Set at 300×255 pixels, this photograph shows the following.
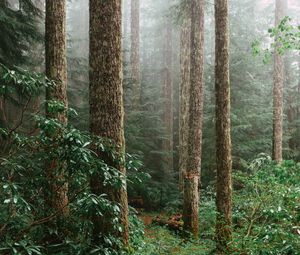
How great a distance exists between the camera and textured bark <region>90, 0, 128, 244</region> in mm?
5156

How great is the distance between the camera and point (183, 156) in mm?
15203

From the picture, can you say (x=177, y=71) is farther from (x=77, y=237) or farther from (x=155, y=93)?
(x=77, y=237)

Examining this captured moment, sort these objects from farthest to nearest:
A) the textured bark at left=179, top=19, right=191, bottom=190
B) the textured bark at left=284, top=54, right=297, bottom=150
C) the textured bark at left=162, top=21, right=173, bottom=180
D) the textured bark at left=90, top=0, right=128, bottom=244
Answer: the textured bark at left=162, top=21, right=173, bottom=180 → the textured bark at left=284, top=54, right=297, bottom=150 → the textured bark at left=179, top=19, right=191, bottom=190 → the textured bark at left=90, top=0, right=128, bottom=244

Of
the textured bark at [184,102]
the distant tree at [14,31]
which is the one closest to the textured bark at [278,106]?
the textured bark at [184,102]

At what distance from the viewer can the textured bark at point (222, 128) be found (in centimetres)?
783

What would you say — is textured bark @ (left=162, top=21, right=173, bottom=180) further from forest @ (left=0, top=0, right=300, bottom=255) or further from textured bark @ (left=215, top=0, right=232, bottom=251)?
textured bark @ (left=215, top=0, right=232, bottom=251)

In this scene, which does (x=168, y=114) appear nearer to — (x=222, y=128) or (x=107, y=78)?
(x=222, y=128)

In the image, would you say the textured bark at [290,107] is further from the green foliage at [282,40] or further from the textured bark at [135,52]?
the green foliage at [282,40]

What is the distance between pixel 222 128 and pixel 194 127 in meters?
3.44

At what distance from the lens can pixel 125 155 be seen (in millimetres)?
5004

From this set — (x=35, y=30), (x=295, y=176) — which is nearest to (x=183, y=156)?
(x=35, y=30)

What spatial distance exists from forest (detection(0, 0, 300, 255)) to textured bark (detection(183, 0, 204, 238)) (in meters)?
0.03

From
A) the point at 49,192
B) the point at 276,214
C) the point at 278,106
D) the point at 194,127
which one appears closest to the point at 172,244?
the point at 194,127

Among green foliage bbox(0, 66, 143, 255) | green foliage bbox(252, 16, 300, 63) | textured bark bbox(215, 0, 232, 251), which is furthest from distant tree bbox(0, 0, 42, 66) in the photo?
green foliage bbox(252, 16, 300, 63)
